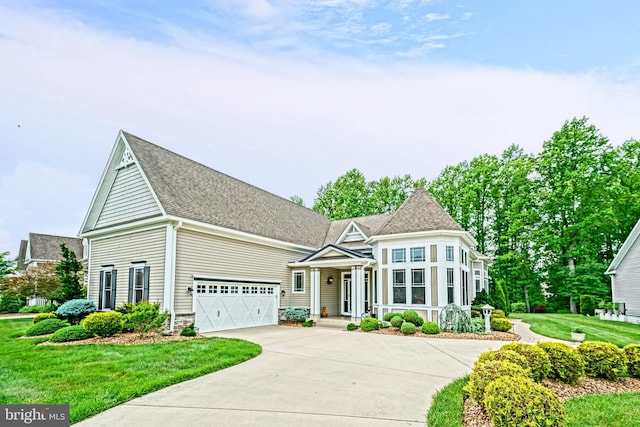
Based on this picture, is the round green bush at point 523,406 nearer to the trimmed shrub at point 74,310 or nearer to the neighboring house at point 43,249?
the trimmed shrub at point 74,310

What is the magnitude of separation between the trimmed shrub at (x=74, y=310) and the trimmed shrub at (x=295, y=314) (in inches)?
336

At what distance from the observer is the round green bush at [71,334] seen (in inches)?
452

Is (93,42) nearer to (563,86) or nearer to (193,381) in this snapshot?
(193,381)

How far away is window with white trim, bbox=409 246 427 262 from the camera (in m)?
16.7

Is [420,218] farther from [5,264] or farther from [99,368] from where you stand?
[5,264]

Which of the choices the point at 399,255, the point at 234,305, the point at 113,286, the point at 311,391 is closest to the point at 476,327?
the point at 399,255

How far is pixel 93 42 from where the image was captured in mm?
11305

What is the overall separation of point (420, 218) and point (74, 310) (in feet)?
49.5

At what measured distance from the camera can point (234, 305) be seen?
16.2m

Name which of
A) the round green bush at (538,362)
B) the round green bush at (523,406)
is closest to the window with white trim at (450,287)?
the round green bush at (538,362)

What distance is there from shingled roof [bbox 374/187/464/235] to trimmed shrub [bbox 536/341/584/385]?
375 inches

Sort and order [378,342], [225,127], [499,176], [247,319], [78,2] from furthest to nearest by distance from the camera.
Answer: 1. [499,176]
2. [225,127]
3. [247,319]
4. [378,342]
5. [78,2]

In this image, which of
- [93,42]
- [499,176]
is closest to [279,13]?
[93,42]

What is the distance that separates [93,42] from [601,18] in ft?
48.7
